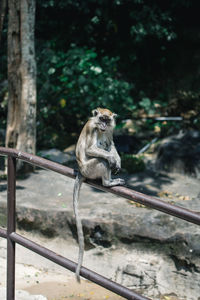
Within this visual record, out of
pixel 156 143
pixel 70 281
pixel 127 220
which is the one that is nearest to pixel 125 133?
pixel 156 143

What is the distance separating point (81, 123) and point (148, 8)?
2.93 metres

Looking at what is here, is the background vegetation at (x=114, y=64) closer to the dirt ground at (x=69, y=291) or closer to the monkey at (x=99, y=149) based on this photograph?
the dirt ground at (x=69, y=291)

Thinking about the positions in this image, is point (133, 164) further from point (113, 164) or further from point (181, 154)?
point (113, 164)

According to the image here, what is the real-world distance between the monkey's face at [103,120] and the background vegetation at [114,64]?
16.8 ft

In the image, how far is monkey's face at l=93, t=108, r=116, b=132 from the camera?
11.1ft

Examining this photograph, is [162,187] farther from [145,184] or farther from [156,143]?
[156,143]

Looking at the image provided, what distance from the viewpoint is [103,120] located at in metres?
3.45

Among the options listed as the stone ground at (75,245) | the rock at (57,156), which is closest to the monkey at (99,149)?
the stone ground at (75,245)

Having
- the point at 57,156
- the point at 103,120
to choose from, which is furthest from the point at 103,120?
the point at 57,156

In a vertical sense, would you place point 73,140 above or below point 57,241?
above

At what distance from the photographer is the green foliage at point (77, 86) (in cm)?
870

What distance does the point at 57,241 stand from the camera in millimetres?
5559

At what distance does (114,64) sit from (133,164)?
2.56 metres

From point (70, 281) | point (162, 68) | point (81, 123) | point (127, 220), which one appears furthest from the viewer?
point (162, 68)
